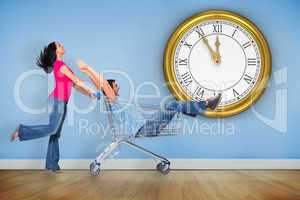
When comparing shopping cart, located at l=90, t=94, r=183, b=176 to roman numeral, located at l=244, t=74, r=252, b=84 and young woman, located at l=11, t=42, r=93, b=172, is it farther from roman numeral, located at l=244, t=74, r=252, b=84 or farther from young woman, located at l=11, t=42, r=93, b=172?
roman numeral, located at l=244, t=74, r=252, b=84

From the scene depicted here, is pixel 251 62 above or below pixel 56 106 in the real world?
above

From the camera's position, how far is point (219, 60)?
3812mm

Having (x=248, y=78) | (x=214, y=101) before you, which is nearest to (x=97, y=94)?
(x=214, y=101)

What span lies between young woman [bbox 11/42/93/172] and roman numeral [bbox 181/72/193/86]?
778mm

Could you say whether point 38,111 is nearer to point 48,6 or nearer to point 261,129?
point 48,6

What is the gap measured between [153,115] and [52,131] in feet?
2.70

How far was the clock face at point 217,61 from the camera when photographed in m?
3.79

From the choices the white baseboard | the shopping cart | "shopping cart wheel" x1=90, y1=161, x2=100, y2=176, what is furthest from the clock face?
"shopping cart wheel" x1=90, y1=161, x2=100, y2=176

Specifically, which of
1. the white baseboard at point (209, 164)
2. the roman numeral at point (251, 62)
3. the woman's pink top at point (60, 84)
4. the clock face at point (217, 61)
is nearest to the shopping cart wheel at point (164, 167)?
the white baseboard at point (209, 164)

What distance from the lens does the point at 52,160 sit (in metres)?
3.65

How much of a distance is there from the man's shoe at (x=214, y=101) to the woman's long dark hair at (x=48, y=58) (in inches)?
52.0

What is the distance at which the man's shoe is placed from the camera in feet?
11.8

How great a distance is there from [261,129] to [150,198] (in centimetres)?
171

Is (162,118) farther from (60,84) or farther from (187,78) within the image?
(60,84)
